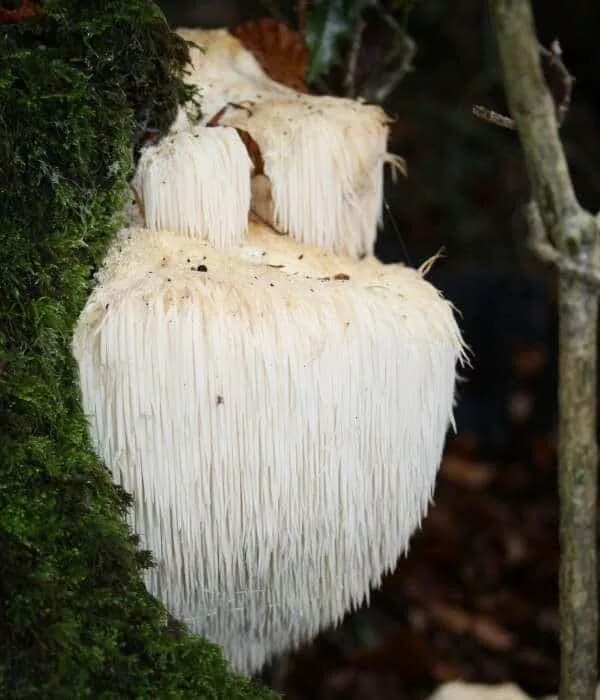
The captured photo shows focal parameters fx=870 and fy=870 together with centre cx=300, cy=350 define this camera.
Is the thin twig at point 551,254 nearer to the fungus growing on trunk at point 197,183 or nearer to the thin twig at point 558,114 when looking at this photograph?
the thin twig at point 558,114

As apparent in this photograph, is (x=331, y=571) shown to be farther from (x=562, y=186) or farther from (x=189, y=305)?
(x=562, y=186)

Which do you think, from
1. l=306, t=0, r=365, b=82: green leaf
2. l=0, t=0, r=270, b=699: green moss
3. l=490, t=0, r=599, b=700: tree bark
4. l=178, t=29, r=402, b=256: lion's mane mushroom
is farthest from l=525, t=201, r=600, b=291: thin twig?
l=306, t=0, r=365, b=82: green leaf

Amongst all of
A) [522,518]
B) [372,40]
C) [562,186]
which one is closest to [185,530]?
[562,186]

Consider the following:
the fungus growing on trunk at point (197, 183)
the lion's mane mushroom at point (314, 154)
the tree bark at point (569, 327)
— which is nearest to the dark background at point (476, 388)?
the tree bark at point (569, 327)

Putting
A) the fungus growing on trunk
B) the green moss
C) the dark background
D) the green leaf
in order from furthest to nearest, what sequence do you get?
the dark background
the green leaf
the fungus growing on trunk
the green moss

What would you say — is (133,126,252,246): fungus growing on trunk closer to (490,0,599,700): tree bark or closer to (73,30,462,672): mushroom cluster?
(73,30,462,672): mushroom cluster

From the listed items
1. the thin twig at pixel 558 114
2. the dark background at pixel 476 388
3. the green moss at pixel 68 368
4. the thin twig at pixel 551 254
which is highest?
the thin twig at pixel 558 114
